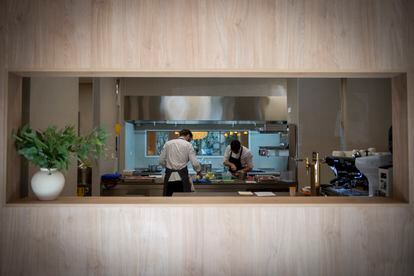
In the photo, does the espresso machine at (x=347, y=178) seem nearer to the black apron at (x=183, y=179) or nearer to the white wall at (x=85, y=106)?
the black apron at (x=183, y=179)

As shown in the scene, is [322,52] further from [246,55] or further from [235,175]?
[235,175]

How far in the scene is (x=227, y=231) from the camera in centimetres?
198

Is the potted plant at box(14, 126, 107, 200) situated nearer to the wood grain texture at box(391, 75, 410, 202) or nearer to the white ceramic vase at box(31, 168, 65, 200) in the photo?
the white ceramic vase at box(31, 168, 65, 200)

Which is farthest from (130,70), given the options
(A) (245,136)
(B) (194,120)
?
(A) (245,136)

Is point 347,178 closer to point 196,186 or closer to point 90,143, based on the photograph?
point 196,186

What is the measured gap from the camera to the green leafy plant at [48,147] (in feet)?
6.42

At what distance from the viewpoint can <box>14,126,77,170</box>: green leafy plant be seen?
196cm

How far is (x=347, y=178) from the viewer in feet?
11.2

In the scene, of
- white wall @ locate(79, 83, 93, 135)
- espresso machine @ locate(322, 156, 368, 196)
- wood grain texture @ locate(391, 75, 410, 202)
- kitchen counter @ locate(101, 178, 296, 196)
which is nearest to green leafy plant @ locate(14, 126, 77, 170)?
wood grain texture @ locate(391, 75, 410, 202)

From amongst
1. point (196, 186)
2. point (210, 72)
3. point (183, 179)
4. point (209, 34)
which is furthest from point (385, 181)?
point (183, 179)

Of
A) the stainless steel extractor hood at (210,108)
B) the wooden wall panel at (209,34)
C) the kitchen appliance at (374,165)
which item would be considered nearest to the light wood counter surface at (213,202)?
the kitchen appliance at (374,165)

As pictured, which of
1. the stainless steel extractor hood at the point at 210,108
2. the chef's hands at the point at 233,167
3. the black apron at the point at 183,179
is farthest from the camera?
the stainless steel extractor hood at the point at 210,108

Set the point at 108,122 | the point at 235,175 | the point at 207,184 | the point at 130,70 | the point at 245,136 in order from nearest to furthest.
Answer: the point at 130,70, the point at 207,184, the point at 235,175, the point at 108,122, the point at 245,136

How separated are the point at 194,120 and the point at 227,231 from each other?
13.7ft
